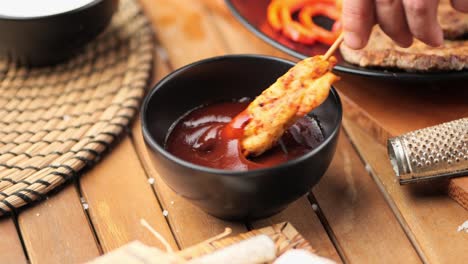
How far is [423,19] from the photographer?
165 centimetres

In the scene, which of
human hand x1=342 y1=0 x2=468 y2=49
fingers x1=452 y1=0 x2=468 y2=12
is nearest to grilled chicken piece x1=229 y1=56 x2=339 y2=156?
human hand x1=342 y1=0 x2=468 y2=49

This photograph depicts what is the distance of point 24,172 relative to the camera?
1875 millimetres

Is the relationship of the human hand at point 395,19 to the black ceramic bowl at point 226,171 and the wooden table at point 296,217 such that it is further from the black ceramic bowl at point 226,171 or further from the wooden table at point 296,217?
the wooden table at point 296,217

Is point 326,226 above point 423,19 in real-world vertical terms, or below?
below

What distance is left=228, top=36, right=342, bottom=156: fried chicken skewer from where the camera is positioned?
1.63 metres

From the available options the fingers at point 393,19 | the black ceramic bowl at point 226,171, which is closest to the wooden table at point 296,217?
the black ceramic bowl at point 226,171

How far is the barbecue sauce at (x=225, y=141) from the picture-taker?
5.42 ft

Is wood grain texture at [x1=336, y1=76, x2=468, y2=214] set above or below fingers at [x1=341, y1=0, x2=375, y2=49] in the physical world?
below

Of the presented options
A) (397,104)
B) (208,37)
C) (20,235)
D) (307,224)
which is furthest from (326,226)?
(208,37)

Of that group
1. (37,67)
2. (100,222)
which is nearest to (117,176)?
(100,222)

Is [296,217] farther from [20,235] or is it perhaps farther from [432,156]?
[20,235]

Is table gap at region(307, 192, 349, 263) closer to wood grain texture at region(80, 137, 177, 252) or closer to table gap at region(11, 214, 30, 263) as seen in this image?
wood grain texture at region(80, 137, 177, 252)

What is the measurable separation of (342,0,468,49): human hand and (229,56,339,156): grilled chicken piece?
0.35 feet

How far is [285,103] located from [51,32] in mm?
893
